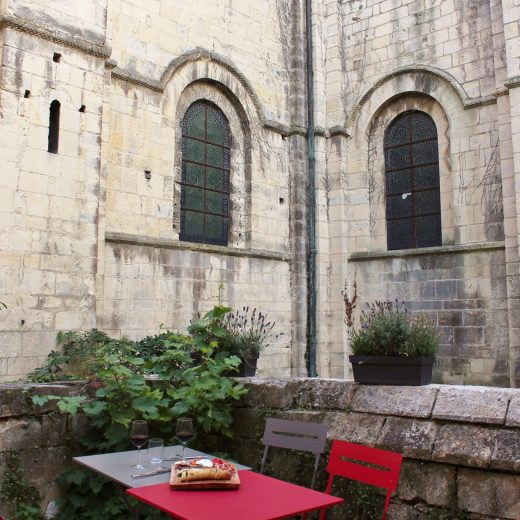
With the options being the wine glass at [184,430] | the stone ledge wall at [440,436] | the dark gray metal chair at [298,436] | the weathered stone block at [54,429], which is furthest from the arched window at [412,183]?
the wine glass at [184,430]

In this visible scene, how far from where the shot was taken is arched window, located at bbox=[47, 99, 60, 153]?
751 cm

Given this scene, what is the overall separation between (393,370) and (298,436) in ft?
2.66

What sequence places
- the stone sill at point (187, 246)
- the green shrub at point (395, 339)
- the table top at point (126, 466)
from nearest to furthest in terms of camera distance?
the table top at point (126, 466)
the green shrub at point (395, 339)
the stone sill at point (187, 246)

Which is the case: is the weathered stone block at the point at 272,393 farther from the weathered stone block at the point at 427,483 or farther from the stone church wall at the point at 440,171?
the stone church wall at the point at 440,171

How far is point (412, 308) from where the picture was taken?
33.0 ft

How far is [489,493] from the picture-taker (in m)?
3.26

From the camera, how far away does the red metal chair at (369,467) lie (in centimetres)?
314

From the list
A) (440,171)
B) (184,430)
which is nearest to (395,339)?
(184,430)

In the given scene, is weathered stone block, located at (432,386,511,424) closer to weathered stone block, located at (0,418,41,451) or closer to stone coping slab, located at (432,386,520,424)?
stone coping slab, located at (432,386,520,424)

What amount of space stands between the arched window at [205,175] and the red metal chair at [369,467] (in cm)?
634

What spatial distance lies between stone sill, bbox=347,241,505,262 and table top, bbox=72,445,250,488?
23.0 ft

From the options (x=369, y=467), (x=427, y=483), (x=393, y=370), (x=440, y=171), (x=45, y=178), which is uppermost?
(x=440, y=171)

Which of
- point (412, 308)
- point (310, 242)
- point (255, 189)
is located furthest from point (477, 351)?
point (255, 189)

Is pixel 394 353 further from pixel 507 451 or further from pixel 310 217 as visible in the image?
pixel 310 217
